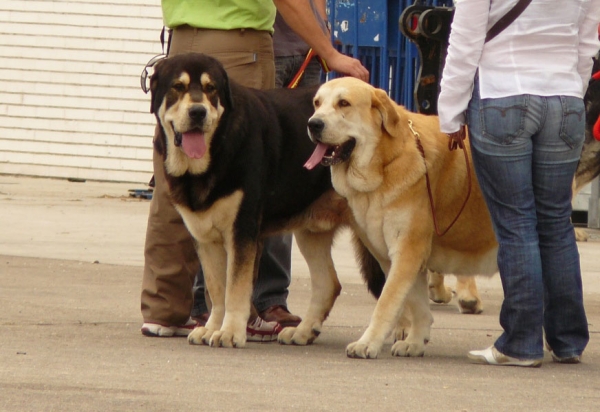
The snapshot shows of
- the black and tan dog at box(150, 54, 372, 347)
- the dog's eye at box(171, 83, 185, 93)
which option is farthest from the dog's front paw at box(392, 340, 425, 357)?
the dog's eye at box(171, 83, 185, 93)

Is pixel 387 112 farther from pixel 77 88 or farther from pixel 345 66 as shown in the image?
pixel 77 88

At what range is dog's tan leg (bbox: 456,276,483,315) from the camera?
764 cm

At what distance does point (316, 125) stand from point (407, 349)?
3.95ft

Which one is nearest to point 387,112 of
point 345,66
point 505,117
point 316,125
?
point 316,125

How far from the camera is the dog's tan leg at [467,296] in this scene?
764cm

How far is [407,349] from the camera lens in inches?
240

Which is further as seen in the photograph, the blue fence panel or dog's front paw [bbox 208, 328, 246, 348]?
the blue fence panel

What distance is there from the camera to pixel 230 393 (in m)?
4.89

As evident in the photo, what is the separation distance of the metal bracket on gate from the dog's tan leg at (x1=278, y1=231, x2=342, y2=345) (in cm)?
94

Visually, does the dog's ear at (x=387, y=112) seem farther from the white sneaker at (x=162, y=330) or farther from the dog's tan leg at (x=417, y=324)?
the white sneaker at (x=162, y=330)

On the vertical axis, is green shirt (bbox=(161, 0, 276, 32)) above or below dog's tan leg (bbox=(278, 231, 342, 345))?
above

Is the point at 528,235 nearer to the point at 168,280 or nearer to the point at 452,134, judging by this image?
the point at 452,134

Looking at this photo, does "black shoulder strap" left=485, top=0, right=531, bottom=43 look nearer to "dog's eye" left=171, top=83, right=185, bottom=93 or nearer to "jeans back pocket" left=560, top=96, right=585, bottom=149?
"jeans back pocket" left=560, top=96, right=585, bottom=149

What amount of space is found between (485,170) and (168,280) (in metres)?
1.83
